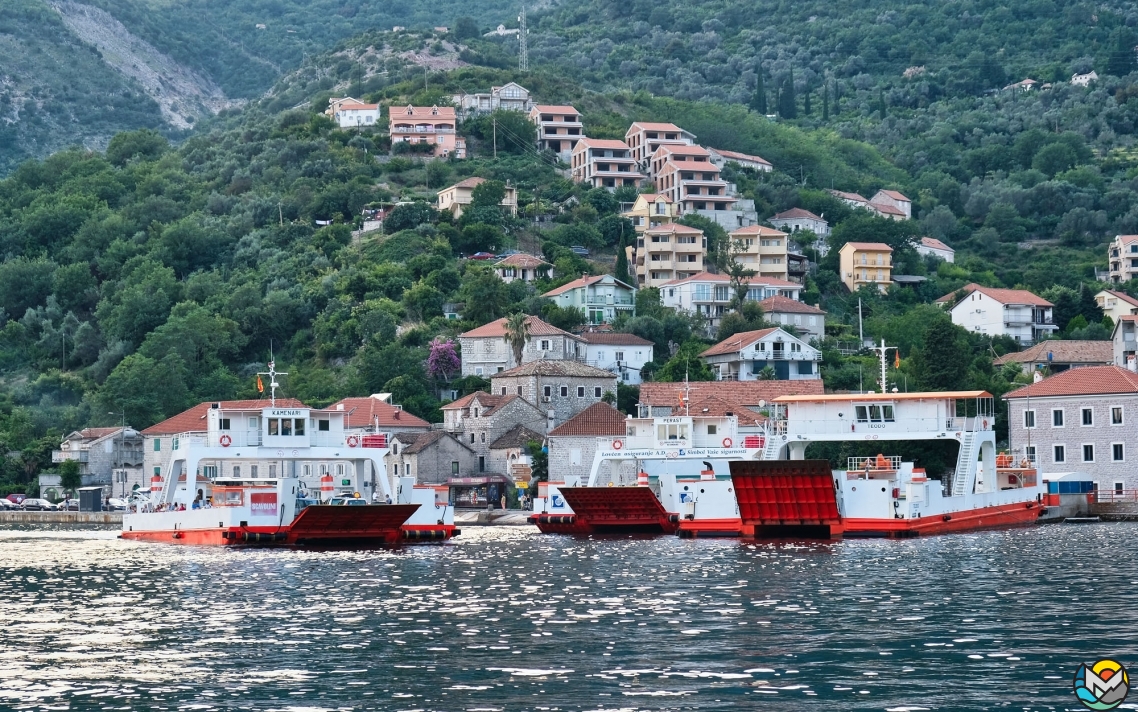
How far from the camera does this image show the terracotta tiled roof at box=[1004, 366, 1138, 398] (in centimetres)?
7375

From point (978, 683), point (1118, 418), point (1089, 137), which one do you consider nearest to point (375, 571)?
point (978, 683)

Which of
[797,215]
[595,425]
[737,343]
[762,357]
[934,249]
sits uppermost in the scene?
[797,215]

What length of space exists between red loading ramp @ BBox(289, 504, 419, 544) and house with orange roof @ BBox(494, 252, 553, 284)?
60325 mm

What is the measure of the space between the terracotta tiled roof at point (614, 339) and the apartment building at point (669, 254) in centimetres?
2083

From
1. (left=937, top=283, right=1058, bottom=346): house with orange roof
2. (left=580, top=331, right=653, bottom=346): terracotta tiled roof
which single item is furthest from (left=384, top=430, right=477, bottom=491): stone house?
(left=937, top=283, right=1058, bottom=346): house with orange roof

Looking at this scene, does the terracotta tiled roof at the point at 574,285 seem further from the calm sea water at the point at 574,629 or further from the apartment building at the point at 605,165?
the calm sea water at the point at 574,629

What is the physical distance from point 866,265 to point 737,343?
32.3m

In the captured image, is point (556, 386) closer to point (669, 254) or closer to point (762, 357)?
point (762, 357)

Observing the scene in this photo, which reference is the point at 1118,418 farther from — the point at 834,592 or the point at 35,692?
the point at 35,692

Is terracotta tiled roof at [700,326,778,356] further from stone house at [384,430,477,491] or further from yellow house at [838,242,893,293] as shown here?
yellow house at [838,242,893,293]

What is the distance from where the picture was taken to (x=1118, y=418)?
7400cm

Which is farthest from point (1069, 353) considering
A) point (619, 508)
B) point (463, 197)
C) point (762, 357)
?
point (463, 197)

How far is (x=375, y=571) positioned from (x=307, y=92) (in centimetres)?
15681

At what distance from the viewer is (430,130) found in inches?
6181
